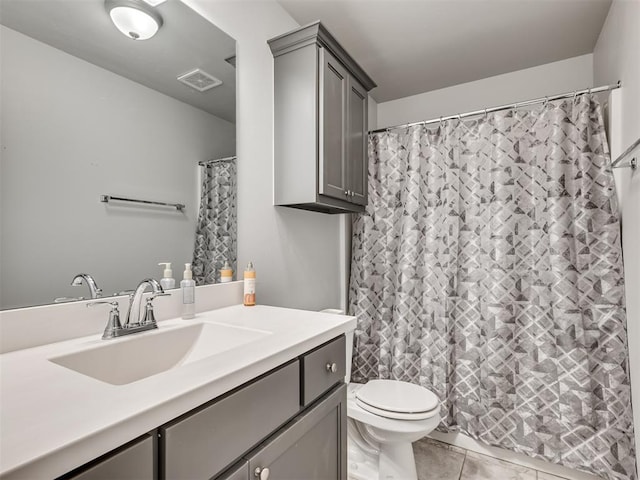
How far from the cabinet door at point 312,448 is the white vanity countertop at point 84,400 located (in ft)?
0.66

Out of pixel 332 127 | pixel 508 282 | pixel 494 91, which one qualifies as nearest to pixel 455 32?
pixel 494 91

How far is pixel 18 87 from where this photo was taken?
2.85 feet

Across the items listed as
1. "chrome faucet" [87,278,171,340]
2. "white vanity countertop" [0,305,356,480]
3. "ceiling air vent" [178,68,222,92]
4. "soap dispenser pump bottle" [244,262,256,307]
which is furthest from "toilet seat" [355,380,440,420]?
"ceiling air vent" [178,68,222,92]

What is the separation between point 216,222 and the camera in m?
1.42

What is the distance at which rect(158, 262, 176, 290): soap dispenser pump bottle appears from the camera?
47.3 inches

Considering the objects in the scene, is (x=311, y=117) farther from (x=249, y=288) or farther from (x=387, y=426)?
(x=387, y=426)

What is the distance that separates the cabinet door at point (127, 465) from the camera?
47 centimetres

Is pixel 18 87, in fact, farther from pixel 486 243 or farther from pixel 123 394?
pixel 486 243

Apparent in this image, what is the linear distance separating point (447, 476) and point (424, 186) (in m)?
1.70

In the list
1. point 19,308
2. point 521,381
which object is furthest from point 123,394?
point 521,381

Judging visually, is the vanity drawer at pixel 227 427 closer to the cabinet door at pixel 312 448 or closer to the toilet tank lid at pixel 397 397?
the cabinet door at pixel 312 448

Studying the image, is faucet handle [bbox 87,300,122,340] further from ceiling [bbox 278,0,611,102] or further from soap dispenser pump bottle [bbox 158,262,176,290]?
ceiling [bbox 278,0,611,102]

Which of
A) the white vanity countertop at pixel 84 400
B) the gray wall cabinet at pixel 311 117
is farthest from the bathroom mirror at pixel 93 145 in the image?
the gray wall cabinet at pixel 311 117

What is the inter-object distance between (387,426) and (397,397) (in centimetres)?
17
